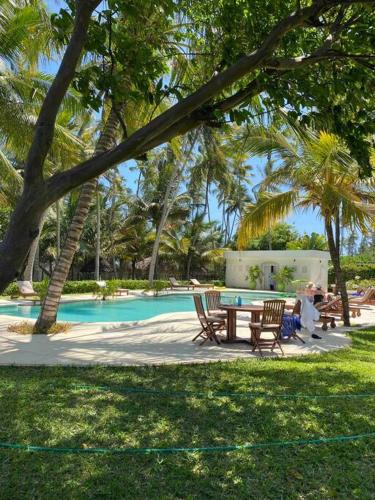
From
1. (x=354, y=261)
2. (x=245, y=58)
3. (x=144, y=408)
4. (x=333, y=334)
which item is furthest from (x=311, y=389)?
(x=354, y=261)

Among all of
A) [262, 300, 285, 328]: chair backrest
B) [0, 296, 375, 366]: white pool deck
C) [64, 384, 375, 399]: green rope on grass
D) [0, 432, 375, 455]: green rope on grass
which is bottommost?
[0, 432, 375, 455]: green rope on grass

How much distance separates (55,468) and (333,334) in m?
8.87

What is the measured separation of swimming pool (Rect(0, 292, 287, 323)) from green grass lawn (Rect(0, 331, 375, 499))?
31.6ft

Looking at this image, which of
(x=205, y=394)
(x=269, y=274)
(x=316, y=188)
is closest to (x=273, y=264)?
(x=269, y=274)

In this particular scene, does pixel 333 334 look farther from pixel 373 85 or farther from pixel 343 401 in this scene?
pixel 373 85

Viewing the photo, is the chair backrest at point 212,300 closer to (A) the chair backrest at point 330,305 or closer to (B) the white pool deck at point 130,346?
(B) the white pool deck at point 130,346

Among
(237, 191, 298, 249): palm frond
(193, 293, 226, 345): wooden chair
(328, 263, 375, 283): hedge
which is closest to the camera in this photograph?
(193, 293, 226, 345): wooden chair

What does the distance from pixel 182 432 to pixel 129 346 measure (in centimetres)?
463

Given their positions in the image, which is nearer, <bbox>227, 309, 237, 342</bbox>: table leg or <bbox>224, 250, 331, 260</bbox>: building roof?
<bbox>227, 309, 237, 342</bbox>: table leg

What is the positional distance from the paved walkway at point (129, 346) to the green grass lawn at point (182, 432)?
0.76 metres

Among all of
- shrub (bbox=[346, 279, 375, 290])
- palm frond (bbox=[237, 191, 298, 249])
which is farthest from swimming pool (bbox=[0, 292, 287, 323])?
shrub (bbox=[346, 279, 375, 290])

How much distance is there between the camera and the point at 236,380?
243 inches

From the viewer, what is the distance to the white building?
28875mm

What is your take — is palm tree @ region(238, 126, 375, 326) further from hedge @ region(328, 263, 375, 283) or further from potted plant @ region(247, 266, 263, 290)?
hedge @ region(328, 263, 375, 283)
